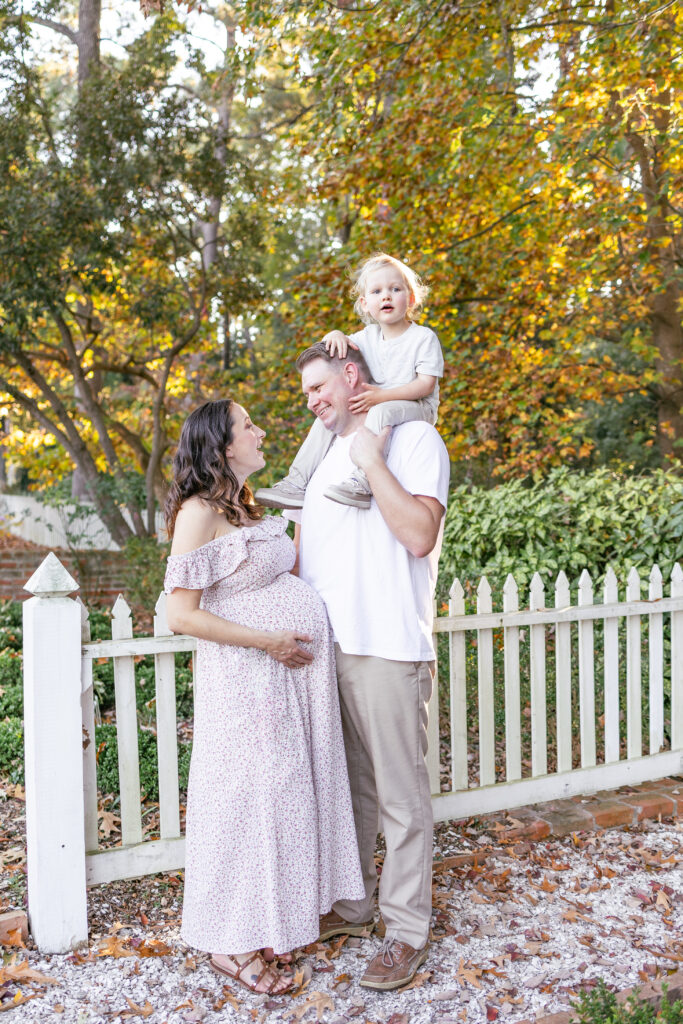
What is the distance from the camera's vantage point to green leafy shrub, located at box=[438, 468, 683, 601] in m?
4.69

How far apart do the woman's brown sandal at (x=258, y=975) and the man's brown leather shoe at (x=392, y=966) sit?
25cm

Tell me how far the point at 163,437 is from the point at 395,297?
7.87 meters

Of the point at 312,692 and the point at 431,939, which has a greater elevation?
the point at 312,692

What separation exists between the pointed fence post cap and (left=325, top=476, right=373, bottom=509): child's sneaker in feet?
2.99

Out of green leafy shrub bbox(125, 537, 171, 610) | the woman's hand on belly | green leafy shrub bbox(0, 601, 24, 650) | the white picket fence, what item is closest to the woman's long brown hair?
the woman's hand on belly

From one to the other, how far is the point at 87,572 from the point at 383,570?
25.0 ft

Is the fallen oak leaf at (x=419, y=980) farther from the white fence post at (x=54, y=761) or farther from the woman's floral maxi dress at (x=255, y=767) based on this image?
the white fence post at (x=54, y=761)

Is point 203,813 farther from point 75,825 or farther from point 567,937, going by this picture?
point 567,937

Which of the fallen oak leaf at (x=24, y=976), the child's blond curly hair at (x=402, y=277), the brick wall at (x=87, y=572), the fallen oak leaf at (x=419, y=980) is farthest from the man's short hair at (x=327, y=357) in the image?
the brick wall at (x=87, y=572)

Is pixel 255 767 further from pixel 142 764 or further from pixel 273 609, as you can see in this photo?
pixel 142 764

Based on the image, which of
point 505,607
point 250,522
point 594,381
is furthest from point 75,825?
point 594,381

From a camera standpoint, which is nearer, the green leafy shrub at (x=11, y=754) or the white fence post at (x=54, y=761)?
the white fence post at (x=54, y=761)

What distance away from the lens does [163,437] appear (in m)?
10.6

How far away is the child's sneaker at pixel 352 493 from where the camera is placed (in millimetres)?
2545
